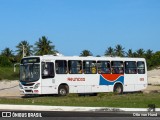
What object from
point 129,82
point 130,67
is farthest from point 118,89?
point 130,67

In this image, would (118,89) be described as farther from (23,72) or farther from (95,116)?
(95,116)

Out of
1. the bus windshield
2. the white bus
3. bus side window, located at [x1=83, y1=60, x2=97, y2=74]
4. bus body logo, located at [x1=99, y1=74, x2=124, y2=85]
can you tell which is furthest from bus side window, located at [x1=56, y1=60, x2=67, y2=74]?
bus body logo, located at [x1=99, y1=74, x2=124, y2=85]

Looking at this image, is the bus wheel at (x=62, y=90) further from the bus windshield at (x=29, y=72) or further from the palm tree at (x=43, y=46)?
the palm tree at (x=43, y=46)

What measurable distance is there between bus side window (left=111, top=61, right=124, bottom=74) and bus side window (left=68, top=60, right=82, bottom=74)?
9.94 feet

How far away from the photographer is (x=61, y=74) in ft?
101

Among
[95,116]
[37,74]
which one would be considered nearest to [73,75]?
[37,74]

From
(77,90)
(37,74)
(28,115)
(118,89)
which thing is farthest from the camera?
(118,89)

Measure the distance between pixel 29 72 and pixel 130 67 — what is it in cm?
879

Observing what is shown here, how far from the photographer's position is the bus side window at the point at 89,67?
106 ft

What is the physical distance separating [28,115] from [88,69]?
23102 millimetres

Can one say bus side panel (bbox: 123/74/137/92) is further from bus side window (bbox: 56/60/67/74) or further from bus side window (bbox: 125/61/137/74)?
bus side window (bbox: 56/60/67/74)

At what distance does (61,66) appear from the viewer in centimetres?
3106

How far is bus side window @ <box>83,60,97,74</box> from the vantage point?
3231cm

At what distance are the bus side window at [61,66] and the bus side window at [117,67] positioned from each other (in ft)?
14.3
